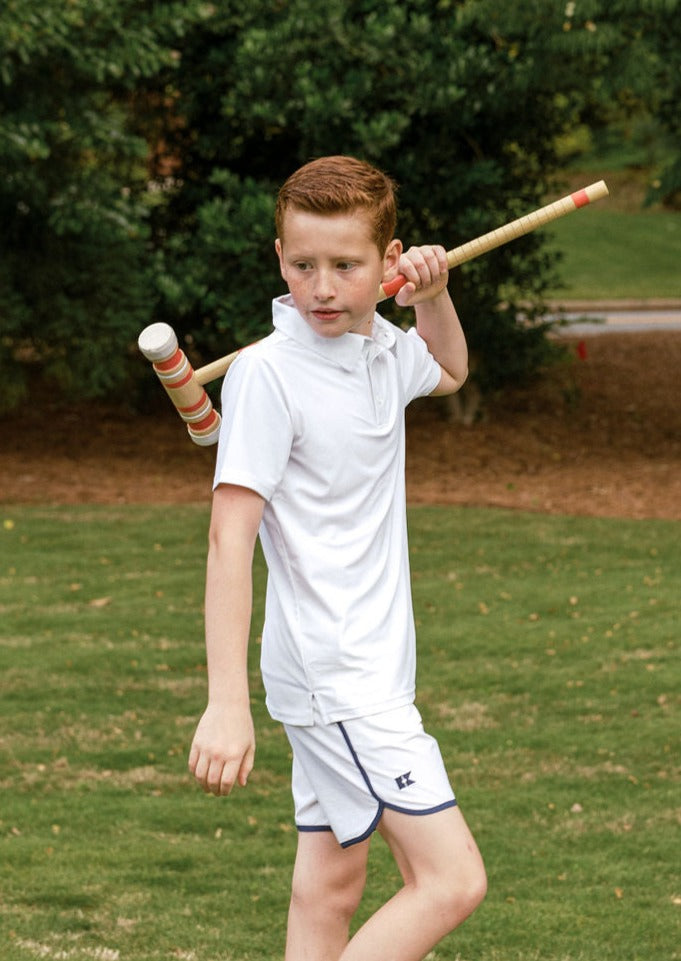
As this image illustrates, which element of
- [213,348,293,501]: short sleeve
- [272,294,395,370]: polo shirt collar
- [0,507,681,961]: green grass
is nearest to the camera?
[213,348,293,501]: short sleeve

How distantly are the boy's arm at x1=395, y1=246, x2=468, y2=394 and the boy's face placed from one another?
8.7 inches

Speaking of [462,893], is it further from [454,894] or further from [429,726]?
[429,726]

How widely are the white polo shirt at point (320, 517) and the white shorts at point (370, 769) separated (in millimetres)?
33

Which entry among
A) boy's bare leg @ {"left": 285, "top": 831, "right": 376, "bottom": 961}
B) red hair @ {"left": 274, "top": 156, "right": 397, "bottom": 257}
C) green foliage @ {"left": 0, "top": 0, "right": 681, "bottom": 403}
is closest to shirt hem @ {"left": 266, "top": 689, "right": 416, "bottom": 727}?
boy's bare leg @ {"left": 285, "top": 831, "right": 376, "bottom": 961}

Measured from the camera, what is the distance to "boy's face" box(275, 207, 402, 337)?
2811 mm

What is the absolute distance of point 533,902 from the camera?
4531mm

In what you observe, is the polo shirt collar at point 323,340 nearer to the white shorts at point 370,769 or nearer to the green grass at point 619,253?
the white shorts at point 370,769

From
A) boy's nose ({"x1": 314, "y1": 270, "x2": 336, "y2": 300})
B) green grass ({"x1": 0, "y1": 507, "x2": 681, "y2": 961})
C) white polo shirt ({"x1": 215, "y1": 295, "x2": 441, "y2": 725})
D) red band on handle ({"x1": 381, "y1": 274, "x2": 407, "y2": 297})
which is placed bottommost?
green grass ({"x1": 0, "y1": 507, "x2": 681, "y2": 961})

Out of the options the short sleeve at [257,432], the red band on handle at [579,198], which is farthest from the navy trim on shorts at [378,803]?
the red band on handle at [579,198]

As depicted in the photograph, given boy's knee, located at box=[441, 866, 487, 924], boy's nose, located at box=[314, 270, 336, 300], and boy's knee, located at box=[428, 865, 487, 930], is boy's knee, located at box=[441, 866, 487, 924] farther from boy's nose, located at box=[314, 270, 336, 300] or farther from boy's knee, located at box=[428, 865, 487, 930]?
boy's nose, located at box=[314, 270, 336, 300]

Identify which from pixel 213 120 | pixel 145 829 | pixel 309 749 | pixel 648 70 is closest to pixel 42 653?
pixel 145 829

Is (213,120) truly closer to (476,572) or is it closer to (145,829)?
(476,572)

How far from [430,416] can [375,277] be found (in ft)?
37.2

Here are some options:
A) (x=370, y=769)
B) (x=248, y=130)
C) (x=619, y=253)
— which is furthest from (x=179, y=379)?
(x=619, y=253)
